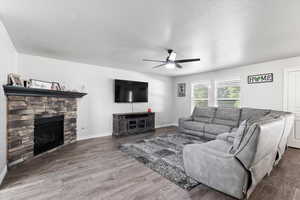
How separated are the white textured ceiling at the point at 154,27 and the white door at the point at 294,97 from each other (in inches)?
21.9

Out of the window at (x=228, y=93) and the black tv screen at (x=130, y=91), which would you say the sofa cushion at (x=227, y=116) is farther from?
the black tv screen at (x=130, y=91)

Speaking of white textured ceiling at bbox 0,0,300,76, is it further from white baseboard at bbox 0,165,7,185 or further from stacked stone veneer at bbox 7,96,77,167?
white baseboard at bbox 0,165,7,185

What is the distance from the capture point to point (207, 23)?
6.57 ft

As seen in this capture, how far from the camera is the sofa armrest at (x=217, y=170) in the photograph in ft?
5.04

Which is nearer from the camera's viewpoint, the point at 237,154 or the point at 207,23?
the point at 237,154

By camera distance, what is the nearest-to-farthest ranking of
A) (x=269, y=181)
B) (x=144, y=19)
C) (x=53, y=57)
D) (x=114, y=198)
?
(x=114, y=198), (x=144, y=19), (x=269, y=181), (x=53, y=57)

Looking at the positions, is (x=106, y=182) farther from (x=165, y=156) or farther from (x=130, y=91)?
(x=130, y=91)

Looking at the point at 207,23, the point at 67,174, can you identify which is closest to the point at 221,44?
the point at 207,23

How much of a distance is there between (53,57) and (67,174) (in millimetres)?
3131

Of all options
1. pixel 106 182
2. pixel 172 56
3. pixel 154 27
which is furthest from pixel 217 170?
pixel 172 56

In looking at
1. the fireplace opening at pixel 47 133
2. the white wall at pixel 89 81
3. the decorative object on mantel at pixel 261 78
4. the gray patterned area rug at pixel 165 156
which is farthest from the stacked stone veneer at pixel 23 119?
the decorative object on mantel at pixel 261 78

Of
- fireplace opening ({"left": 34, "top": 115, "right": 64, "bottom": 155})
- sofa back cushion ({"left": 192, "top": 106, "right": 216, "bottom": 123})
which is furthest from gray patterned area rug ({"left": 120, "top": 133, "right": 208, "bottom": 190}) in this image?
fireplace opening ({"left": 34, "top": 115, "right": 64, "bottom": 155})

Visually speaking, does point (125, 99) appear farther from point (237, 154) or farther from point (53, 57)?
point (237, 154)

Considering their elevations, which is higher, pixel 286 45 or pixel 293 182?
pixel 286 45
